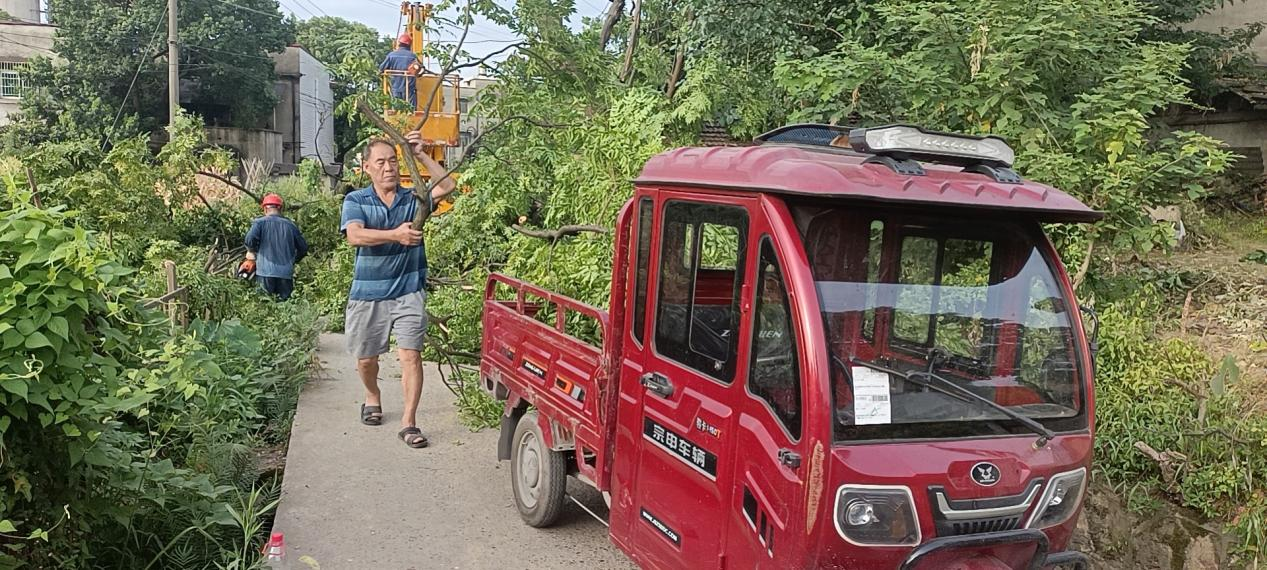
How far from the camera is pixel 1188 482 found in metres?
5.35

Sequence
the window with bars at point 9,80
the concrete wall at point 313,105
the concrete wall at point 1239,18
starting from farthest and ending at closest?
the concrete wall at point 313,105 → the window with bars at point 9,80 → the concrete wall at point 1239,18

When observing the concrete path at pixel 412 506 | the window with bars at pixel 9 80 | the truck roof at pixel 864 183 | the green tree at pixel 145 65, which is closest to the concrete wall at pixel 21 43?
the window with bars at pixel 9 80

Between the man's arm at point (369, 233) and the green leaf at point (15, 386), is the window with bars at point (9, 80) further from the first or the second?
the green leaf at point (15, 386)

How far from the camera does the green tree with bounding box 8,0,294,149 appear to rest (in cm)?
3098

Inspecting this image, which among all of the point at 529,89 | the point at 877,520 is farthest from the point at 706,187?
the point at 529,89


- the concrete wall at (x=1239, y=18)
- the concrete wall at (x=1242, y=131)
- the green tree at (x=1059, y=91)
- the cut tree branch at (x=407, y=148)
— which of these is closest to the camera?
the green tree at (x=1059, y=91)

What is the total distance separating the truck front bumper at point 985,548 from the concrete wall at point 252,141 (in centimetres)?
3636

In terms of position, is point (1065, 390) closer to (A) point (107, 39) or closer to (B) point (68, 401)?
(B) point (68, 401)

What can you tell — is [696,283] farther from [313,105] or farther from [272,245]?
[313,105]

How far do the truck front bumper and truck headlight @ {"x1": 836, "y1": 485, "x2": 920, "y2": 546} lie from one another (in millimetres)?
58

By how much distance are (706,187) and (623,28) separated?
7.73m

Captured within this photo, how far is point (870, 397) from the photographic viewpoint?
9.44 ft

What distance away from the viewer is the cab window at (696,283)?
3.48 m

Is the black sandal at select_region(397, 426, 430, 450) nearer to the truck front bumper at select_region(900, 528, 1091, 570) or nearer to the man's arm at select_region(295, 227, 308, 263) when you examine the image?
the truck front bumper at select_region(900, 528, 1091, 570)
